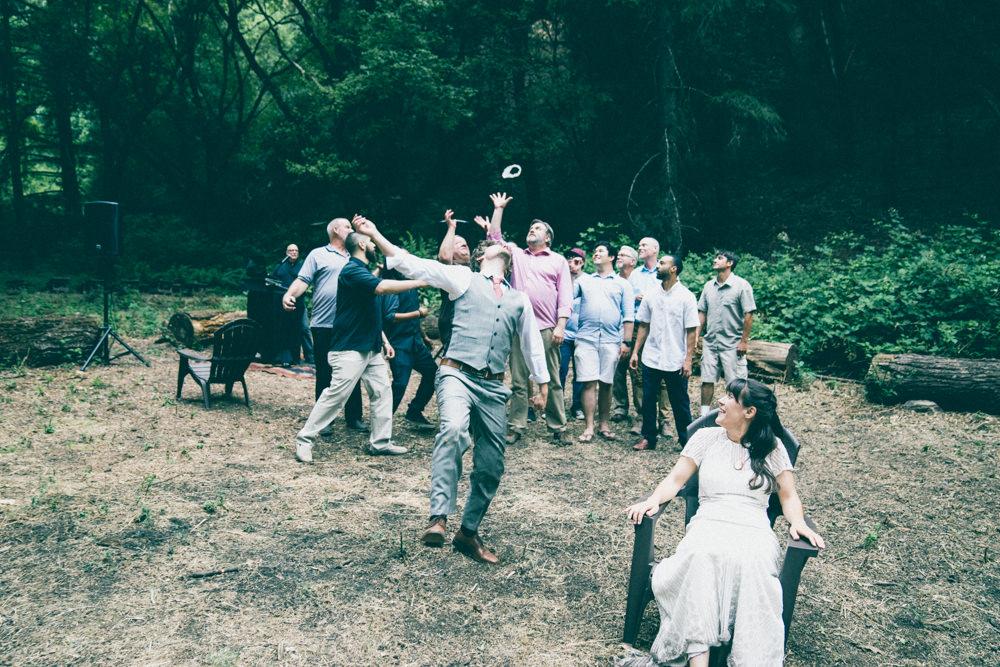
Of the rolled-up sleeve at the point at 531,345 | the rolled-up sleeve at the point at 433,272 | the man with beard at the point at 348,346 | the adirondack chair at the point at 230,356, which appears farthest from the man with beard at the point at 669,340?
the adirondack chair at the point at 230,356

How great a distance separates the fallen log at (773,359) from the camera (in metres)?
10.1

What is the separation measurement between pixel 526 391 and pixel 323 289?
2.11 meters

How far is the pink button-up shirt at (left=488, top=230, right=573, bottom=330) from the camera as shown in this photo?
7.03m

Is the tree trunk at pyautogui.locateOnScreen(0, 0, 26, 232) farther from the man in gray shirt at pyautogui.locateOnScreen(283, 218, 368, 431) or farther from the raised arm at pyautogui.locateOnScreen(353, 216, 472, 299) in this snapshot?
the raised arm at pyautogui.locateOnScreen(353, 216, 472, 299)

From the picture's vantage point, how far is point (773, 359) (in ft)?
33.4

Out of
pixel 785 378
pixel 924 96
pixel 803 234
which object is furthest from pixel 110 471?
pixel 924 96

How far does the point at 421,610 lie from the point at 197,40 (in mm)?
24326

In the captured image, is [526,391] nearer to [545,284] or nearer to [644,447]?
[545,284]

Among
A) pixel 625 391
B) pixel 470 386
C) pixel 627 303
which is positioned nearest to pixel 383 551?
pixel 470 386

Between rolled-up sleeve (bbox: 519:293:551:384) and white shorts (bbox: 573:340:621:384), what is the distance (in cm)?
255

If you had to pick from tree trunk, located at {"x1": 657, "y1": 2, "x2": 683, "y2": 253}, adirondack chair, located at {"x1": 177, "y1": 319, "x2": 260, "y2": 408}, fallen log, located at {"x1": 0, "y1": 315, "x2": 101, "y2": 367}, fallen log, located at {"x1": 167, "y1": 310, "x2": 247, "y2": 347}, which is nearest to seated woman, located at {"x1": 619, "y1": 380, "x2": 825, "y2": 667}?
adirondack chair, located at {"x1": 177, "y1": 319, "x2": 260, "y2": 408}

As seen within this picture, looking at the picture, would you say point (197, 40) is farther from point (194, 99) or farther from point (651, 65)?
point (651, 65)

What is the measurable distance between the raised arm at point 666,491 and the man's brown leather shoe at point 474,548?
1.19 meters

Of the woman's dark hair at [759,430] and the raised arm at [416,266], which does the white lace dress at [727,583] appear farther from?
the raised arm at [416,266]
